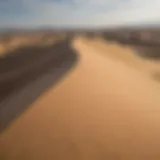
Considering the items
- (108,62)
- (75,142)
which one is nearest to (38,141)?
(75,142)

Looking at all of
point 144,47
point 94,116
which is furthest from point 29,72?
point 144,47

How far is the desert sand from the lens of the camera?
87cm

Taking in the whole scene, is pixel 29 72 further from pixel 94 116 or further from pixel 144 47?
pixel 144 47

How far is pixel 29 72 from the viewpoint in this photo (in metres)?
0.95

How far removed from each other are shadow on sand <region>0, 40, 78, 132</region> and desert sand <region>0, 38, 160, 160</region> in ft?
0.08

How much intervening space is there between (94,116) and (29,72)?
9.0 inches

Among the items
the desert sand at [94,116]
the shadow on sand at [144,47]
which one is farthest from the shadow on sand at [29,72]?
the shadow on sand at [144,47]

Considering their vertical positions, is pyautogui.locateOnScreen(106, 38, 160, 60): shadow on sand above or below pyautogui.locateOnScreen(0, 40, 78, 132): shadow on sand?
above

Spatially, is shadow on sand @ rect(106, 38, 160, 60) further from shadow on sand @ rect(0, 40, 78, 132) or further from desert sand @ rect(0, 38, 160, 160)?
shadow on sand @ rect(0, 40, 78, 132)

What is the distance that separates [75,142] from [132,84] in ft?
0.78

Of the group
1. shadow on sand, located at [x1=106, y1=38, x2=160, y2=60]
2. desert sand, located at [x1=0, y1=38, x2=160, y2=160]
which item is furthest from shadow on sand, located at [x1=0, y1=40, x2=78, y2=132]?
shadow on sand, located at [x1=106, y1=38, x2=160, y2=60]

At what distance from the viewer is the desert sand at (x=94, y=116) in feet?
2.85

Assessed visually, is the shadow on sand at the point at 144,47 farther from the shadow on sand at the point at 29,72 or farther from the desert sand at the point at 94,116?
the shadow on sand at the point at 29,72

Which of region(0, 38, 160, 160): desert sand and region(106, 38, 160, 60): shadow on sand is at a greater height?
region(106, 38, 160, 60): shadow on sand
